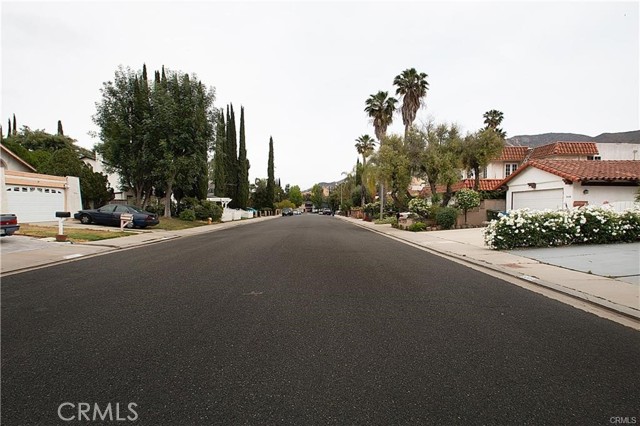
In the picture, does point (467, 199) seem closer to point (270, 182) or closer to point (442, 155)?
point (442, 155)

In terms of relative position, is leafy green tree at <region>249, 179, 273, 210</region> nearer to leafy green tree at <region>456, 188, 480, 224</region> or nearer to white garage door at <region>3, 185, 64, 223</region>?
white garage door at <region>3, 185, 64, 223</region>

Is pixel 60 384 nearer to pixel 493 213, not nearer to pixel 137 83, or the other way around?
pixel 493 213

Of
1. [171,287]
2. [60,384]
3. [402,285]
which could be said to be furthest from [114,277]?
[402,285]

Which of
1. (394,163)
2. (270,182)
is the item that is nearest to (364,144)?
(270,182)

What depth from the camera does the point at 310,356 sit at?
385 centimetres

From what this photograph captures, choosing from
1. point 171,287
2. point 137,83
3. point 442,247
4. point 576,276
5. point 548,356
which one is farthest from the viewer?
point 137,83

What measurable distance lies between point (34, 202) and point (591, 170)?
34.2m

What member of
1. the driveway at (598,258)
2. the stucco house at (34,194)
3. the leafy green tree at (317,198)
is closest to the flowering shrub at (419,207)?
the driveway at (598,258)

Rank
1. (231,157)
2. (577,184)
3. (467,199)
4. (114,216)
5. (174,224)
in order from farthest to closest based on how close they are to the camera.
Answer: (231,157) → (174,224) → (467,199) → (114,216) → (577,184)

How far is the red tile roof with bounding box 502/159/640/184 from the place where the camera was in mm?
20406

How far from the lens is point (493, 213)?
88.1 ft

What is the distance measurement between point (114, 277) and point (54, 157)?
96.0 ft

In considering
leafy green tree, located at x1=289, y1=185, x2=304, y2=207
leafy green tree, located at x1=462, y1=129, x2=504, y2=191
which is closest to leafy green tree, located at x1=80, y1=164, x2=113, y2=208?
leafy green tree, located at x1=462, y1=129, x2=504, y2=191

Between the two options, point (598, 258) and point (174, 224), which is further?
point (174, 224)
